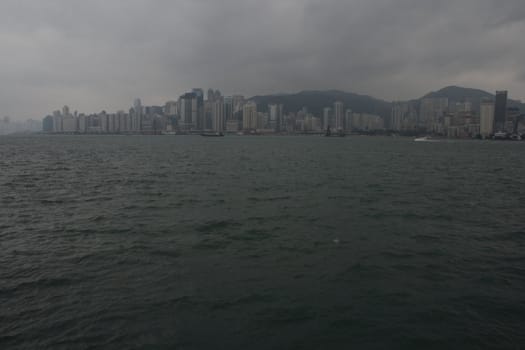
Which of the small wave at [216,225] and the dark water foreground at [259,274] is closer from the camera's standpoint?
the dark water foreground at [259,274]

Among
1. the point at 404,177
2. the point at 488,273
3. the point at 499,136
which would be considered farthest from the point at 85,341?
the point at 499,136

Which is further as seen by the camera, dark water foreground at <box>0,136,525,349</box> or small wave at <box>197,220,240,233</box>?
small wave at <box>197,220,240,233</box>

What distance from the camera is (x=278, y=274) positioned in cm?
918

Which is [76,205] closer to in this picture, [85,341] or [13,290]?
[13,290]

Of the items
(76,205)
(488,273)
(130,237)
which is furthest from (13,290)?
(488,273)

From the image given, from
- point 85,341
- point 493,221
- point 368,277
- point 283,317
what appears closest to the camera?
point 85,341

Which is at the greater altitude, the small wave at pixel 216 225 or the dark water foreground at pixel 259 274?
the small wave at pixel 216 225

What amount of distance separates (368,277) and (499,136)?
229465mm

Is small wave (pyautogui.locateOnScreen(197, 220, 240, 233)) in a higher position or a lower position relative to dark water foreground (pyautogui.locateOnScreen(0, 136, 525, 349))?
higher

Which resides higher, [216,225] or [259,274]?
[216,225]

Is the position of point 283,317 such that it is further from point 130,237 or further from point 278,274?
point 130,237

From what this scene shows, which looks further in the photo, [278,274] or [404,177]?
[404,177]

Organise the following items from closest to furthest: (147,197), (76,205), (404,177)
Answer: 1. (76,205)
2. (147,197)
3. (404,177)

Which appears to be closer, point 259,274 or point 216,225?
point 259,274
